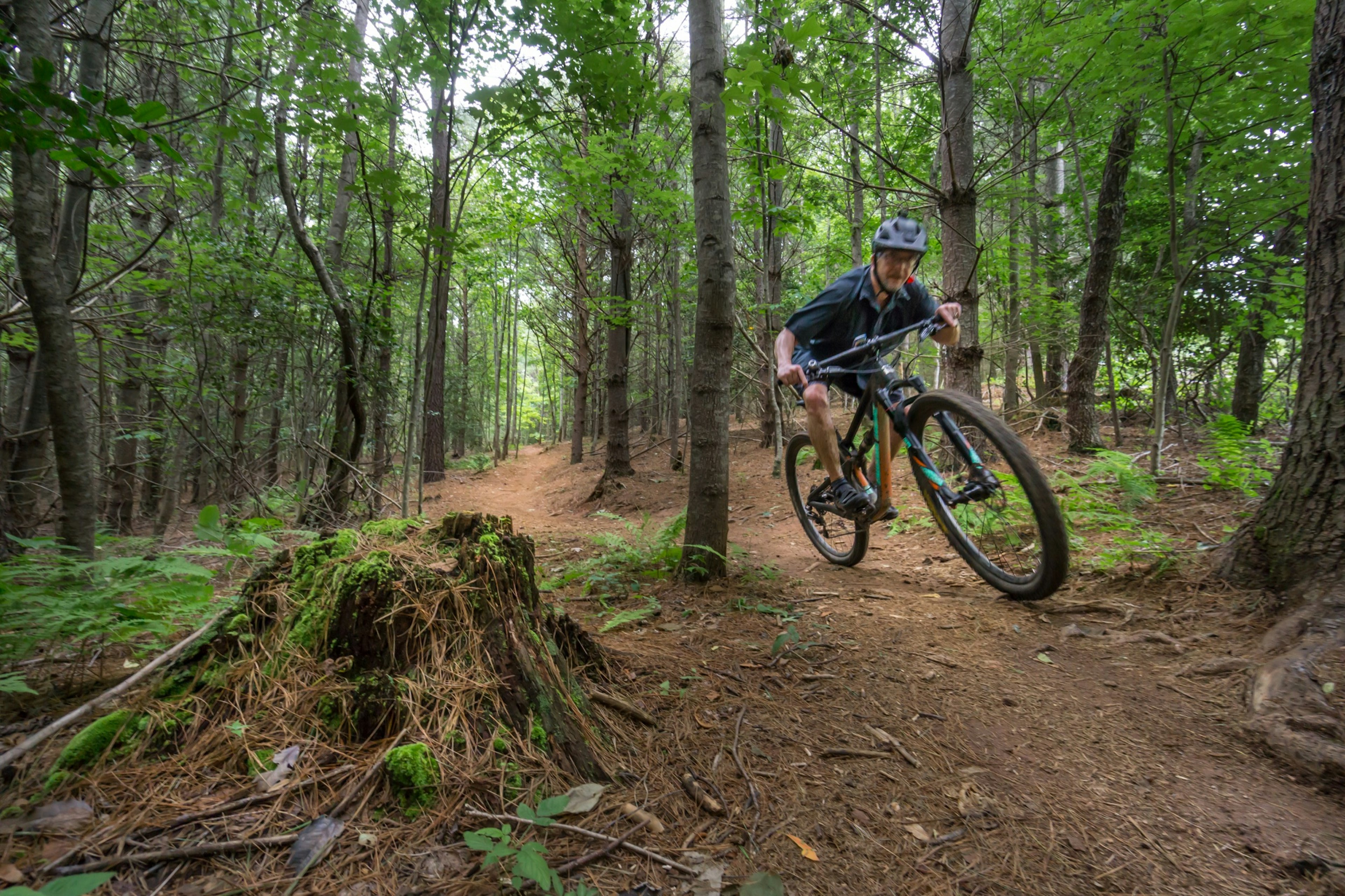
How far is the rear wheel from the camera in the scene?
13.7 feet

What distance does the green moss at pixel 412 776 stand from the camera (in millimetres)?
1461

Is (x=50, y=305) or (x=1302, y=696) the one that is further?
(x=50, y=305)

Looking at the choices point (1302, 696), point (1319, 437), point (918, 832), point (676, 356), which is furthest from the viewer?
point (676, 356)

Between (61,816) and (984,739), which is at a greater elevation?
(61,816)

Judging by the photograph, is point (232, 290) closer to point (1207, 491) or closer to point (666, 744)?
point (666, 744)

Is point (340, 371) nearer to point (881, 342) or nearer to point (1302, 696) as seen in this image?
point (881, 342)

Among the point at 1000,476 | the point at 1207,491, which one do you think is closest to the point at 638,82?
the point at 1000,476

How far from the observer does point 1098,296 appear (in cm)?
786

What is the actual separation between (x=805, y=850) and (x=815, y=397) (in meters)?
2.55

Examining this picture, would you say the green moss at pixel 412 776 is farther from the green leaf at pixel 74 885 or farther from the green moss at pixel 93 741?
the green moss at pixel 93 741

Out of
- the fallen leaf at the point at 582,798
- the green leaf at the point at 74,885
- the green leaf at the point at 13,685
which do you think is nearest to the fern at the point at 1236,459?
the fallen leaf at the point at 582,798

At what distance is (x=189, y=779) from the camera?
1.44 meters

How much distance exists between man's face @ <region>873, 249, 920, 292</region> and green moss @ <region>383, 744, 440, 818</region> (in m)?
3.45

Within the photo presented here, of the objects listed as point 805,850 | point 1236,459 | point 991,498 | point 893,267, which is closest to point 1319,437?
point 991,498
